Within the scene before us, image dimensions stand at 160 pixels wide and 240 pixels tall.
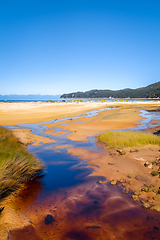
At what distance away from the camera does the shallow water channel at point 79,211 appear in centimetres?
402

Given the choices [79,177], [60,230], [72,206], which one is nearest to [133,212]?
[72,206]

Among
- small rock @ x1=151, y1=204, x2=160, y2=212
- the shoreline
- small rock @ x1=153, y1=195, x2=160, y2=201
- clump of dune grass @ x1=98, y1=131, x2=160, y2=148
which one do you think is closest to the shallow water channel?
small rock @ x1=151, y1=204, x2=160, y2=212

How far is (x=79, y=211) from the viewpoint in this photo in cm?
483

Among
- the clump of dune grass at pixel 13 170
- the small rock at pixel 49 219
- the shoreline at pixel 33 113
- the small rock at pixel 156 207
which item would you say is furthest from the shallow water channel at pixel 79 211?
→ the shoreline at pixel 33 113

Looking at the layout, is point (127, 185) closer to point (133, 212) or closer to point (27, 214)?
point (133, 212)

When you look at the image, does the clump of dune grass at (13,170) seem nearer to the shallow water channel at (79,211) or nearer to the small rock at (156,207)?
the shallow water channel at (79,211)

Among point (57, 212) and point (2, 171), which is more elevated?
point (2, 171)

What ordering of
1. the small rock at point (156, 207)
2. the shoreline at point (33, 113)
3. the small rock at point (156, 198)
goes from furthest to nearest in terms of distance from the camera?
the shoreline at point (33, 113)
the small rock at point (156, 198)
the small rock at point (156, 207)

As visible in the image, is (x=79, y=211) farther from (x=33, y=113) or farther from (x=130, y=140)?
(x=33, y=113)

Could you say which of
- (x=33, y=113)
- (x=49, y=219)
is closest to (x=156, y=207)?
(x=49, y=219)

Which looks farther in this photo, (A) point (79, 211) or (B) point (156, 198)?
(B) point (156, 198)

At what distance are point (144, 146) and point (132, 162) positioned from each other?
8.92ft

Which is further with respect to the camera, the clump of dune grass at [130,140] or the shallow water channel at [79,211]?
the clump of dune grass at [130,140]

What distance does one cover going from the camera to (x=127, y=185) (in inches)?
244
